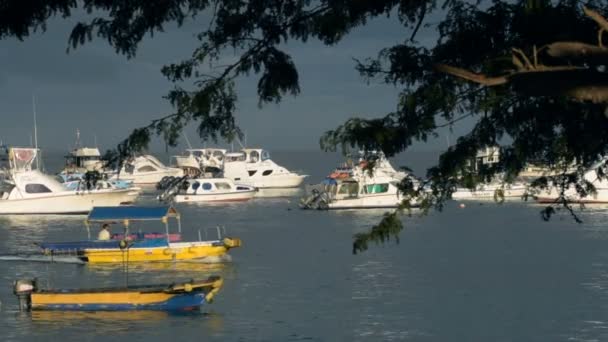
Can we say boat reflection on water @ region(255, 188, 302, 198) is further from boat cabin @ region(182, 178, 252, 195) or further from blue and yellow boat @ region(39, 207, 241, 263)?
blue and yellow boat @ region(39, 207, 241, 263)

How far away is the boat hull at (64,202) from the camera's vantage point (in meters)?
74.2

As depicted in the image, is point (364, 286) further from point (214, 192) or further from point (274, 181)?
point (274, 181)

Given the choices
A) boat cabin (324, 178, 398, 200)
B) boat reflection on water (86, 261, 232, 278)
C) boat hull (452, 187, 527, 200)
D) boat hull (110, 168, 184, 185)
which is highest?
boat hull (110, 168, 184, 185)

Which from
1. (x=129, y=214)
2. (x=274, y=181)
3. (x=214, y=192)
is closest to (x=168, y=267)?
(x=129, y=214)

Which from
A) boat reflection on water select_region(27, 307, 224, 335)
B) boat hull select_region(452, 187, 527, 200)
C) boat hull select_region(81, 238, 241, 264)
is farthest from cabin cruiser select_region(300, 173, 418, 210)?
boat reflection on water select_region(27, 307, 224, 335)

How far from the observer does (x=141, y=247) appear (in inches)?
1805

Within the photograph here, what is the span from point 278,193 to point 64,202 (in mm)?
38560

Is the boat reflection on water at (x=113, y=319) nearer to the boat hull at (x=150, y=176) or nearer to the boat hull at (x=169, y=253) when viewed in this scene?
the boat hull at (x=169, y=253)

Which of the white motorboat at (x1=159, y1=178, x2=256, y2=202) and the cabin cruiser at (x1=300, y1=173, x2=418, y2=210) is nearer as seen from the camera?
the cabin cruiser at (x1=300, y1=173, x2=418, y2=210)

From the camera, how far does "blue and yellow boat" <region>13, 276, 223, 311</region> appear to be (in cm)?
3494

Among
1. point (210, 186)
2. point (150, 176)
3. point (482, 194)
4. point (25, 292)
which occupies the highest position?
point (150, 176)

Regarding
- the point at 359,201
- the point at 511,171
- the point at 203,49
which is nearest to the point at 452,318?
the point at 511,171

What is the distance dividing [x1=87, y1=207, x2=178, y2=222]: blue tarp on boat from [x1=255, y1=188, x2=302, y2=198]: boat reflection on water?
5829 cm

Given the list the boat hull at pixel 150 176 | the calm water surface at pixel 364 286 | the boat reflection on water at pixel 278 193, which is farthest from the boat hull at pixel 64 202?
the boat hull at pixel 150 176
